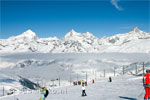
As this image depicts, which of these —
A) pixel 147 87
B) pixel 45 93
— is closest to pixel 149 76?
pixel 147 87

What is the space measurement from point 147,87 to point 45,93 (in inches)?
321

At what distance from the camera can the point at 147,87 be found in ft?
50.2

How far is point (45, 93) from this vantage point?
17.6 metres

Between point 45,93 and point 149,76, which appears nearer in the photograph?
point 149,76

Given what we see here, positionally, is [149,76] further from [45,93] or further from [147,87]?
[45,93]

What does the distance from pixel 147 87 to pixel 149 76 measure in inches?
32.3

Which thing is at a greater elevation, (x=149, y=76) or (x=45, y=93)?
(x=149, y=76)

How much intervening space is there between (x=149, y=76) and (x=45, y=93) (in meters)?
8.43

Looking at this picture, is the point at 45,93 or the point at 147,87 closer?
the point at 147,87
